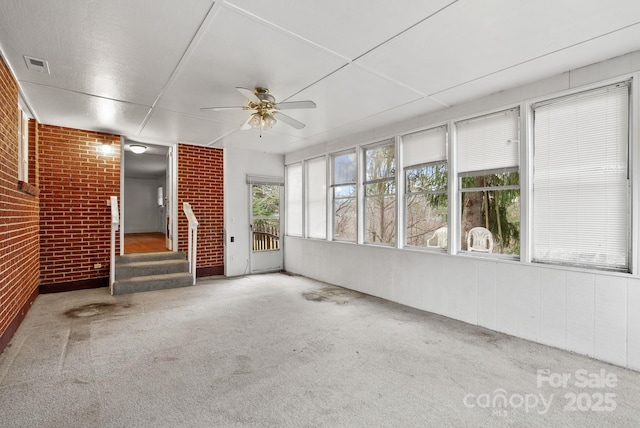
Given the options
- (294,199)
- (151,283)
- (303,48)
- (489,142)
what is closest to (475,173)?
(489,142)

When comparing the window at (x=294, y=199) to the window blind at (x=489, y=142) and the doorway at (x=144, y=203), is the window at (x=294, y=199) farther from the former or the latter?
the doorway at (x=144, y=203)

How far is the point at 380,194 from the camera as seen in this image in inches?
199

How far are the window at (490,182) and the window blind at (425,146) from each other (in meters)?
0.23

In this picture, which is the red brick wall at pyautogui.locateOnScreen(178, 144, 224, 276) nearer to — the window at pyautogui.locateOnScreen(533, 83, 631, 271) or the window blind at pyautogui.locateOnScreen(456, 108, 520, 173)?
the window blind at pyautogui.locateOnScreen(456, 108, 520, 173)

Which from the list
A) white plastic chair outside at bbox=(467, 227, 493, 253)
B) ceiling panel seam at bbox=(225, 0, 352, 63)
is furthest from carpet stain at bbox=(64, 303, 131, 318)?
white plastic chair outside at bbox=(467, 227, 493, 253)

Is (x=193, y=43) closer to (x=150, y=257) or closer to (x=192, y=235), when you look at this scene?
(x=192, y=235)

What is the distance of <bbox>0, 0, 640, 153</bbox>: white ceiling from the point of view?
2.18 meters

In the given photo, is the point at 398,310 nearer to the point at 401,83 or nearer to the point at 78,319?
the point at 401,83

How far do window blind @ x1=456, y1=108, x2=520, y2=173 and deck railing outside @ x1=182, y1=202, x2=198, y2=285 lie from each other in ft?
15.0

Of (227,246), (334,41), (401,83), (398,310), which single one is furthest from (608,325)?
(227,246)

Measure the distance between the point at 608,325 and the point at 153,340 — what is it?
4404mm

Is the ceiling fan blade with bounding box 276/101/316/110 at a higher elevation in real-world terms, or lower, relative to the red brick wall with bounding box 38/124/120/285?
higher

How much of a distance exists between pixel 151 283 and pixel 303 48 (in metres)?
4.51

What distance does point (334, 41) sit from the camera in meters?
2.55
